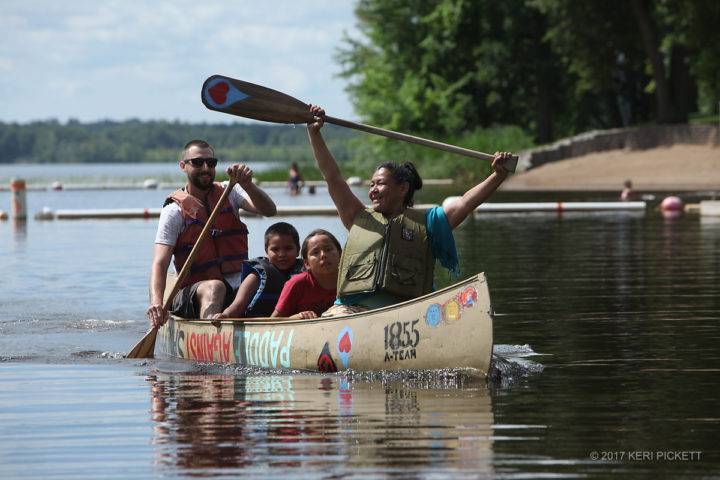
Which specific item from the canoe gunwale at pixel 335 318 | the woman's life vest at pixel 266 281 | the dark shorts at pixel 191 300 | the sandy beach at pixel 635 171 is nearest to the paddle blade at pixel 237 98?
Result: the woman's life vest at pixel 266 281

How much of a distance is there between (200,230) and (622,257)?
345 inches

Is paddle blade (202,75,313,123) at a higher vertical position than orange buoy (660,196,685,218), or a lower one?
higher

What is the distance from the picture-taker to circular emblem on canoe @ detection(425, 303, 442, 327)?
7141mm

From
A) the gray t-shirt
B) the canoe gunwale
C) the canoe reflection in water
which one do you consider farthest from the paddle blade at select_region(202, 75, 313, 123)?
the canoe reflection in water

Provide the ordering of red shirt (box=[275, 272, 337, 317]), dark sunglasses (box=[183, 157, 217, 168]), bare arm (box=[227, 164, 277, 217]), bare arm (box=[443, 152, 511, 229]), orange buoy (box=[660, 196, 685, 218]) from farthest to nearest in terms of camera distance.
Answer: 1. orange buoy (box=[660, 196, 685, 218])
2. dark sunglasses (box=[183, 157, 217, 168])
3. bare arm (box=[227, 164, 277, 217])
4. red shirt (box=[275, 272, 337, 317])
5. bare arm (box=[443, 152, 511, 229])

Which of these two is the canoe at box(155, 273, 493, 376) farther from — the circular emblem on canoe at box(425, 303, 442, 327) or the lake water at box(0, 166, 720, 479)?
the lake water at box(0, 166, 720, 479)

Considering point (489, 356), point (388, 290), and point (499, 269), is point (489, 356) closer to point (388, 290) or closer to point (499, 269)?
point (388, 290)

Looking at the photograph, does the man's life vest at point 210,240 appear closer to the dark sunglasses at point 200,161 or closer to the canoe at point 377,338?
the dark sunglasses at point 200,161

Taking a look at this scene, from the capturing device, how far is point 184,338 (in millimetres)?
9016

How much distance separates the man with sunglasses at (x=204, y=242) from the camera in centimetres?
895

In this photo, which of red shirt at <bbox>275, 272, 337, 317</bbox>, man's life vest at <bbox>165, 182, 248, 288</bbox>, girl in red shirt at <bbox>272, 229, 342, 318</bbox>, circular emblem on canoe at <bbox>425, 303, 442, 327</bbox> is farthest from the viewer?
man's life vest at <bbox>165, 182, 248, 288</bbox>

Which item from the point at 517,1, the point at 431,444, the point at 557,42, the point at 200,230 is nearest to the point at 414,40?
the point at 517,1

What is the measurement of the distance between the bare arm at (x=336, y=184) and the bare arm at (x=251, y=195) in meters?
0.83

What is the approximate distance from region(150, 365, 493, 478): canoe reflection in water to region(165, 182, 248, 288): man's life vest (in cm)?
127
